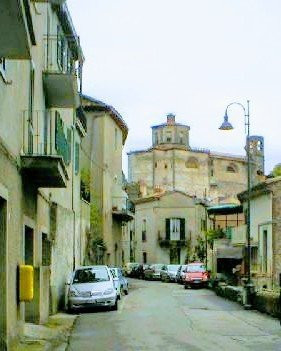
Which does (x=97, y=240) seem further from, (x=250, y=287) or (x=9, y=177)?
(x=9, y=177)

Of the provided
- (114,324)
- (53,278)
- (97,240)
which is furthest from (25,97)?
(97,240)

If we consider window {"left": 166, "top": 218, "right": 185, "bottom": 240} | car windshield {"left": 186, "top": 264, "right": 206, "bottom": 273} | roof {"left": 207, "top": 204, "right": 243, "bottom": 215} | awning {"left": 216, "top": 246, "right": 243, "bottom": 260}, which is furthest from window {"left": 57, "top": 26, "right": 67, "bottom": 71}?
window {"left": 166, "top": 218, "right": 185, "bottom": 240}

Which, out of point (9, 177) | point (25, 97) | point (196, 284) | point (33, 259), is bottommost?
point (196, 284)

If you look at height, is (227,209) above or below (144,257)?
above

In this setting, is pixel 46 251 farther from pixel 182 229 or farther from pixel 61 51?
pixel 182 229

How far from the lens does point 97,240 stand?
4628cm

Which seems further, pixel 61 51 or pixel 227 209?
pixel 227 209

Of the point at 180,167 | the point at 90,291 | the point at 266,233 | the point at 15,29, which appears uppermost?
the point at 180,167

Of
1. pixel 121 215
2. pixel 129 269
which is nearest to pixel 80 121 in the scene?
pixel 121 215

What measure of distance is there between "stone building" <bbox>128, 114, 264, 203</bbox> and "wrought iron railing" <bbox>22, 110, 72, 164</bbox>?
76.0 metres

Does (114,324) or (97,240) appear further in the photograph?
(97,240)

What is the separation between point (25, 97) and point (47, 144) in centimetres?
523

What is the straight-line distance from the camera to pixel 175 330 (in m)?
19.2

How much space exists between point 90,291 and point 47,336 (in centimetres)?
892
